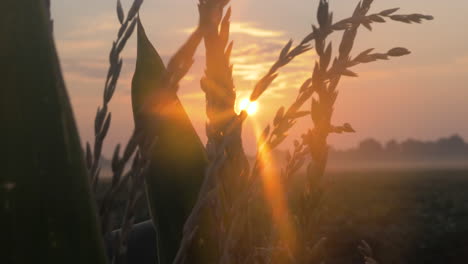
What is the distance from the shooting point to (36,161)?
0.78 m

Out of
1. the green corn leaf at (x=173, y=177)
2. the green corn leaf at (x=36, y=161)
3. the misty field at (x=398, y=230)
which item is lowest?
the misty field at (x=398, y=230)

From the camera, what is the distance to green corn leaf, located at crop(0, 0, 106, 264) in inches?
30.7

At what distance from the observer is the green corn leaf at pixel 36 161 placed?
78cm

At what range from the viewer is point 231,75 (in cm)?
94

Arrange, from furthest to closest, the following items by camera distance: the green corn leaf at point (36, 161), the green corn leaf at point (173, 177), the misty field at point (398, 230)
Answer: the misty field at point (398, 230) < the green corn leaf at point (173, 177) < the green corn leaf at point (36, 161)

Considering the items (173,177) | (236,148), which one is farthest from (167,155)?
(236,148)

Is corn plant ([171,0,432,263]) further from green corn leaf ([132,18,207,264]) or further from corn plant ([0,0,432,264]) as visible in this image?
green corn leaf ([132,18,207,264])

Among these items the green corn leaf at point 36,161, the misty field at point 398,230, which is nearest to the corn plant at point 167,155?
the green corn leaf at point 36,161

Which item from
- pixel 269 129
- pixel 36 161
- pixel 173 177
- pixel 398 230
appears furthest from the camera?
pixel 398 230

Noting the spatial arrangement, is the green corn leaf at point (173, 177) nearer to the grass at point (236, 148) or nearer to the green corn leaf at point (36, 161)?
the grass at point (236, 148)

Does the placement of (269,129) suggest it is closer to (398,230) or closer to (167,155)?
(167,155)

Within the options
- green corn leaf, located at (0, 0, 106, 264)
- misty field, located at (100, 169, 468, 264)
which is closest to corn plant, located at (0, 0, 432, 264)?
green corn leaf, located at (0, 0, 106, 264)

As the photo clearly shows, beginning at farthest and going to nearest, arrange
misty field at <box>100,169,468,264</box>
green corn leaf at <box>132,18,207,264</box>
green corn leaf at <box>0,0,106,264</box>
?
misty field at <box>100,169,468,264</box> < green corn leaf at <box>132,18,207,264</box> < green corn leaf at <box>0,0,106,264</box>

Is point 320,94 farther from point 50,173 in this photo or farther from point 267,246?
point 50,173
